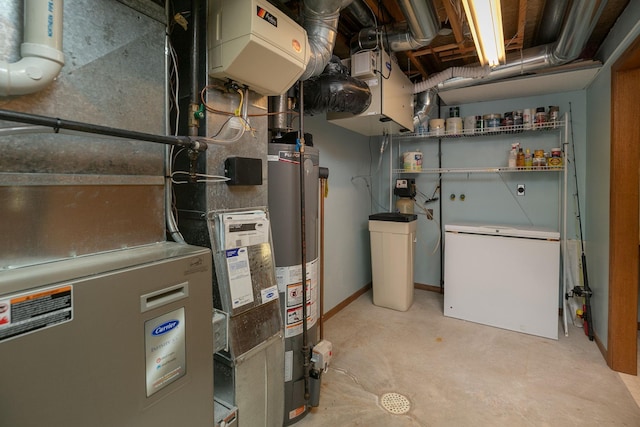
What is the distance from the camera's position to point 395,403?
1.92 metres

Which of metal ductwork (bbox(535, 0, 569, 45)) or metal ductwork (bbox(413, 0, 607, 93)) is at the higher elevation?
metal ductwork (bbox(535, 0, 569, 45))

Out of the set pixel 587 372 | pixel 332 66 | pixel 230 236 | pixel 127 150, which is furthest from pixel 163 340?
pixel 587 372

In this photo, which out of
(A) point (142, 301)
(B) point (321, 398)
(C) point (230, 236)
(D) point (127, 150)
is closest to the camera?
(A) point (142, 301)

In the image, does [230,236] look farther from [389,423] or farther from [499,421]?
[499,421]

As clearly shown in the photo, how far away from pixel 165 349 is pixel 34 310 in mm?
361

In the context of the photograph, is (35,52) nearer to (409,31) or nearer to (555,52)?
A: (409,31)

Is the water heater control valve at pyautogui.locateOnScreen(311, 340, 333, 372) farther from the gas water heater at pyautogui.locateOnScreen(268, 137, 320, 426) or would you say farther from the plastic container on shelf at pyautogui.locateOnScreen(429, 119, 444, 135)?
the plastic container on shelf at pyautogui.locateOnScreen(429, 119, 444, 135)

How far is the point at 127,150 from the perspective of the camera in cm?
116

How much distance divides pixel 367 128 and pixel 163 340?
2628 millimetres

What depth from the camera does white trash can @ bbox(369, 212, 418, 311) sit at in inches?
127

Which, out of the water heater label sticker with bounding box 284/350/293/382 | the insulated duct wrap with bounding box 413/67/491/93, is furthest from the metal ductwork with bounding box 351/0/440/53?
the water heater label sticker with bounding box 284/350/293/382

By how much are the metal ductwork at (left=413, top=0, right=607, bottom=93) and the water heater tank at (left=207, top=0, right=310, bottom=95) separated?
1.75m

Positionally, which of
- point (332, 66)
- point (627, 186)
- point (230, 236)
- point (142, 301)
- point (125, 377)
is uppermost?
point (332, 66)

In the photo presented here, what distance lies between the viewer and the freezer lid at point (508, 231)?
2729mm
